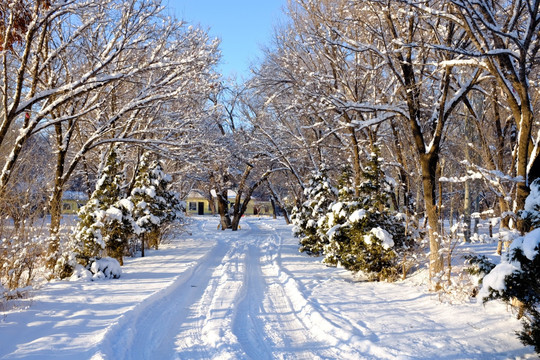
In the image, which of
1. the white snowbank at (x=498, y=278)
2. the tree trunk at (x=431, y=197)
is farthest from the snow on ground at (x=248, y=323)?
the tree trunk at (x=431, y=197)

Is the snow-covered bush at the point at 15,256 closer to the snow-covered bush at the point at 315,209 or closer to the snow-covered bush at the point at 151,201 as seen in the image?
the snow-covered bush at the point at 151,201

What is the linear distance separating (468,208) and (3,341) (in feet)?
63.3

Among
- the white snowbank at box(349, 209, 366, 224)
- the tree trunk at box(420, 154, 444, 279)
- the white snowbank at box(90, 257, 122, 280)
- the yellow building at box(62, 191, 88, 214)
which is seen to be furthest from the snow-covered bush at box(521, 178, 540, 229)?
the yellow building at box(62, 191, 88, 214)

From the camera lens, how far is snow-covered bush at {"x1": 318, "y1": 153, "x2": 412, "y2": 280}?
378 inches

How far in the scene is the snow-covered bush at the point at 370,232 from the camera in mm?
9609

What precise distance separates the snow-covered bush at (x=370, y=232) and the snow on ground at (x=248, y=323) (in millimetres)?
704

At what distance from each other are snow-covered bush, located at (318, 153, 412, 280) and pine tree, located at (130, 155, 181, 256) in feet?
22.8

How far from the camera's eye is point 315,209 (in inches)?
599

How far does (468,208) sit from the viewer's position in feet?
62.8

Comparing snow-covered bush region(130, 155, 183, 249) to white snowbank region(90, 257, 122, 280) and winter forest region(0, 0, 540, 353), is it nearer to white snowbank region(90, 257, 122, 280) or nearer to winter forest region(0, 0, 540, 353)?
winter forest region(0, 0, 540, 353)

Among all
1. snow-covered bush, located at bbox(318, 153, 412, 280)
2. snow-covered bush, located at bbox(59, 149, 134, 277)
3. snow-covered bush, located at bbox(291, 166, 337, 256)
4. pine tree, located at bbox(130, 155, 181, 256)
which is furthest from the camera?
snow-covered bush, located at bbox(291, 166, 337, 256)

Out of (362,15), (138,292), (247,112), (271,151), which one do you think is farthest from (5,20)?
(247,112)

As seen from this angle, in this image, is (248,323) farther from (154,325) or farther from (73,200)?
(73,200)

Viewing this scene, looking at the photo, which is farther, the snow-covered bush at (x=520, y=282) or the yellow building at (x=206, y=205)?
the yellow building at (x=206, y=205)
